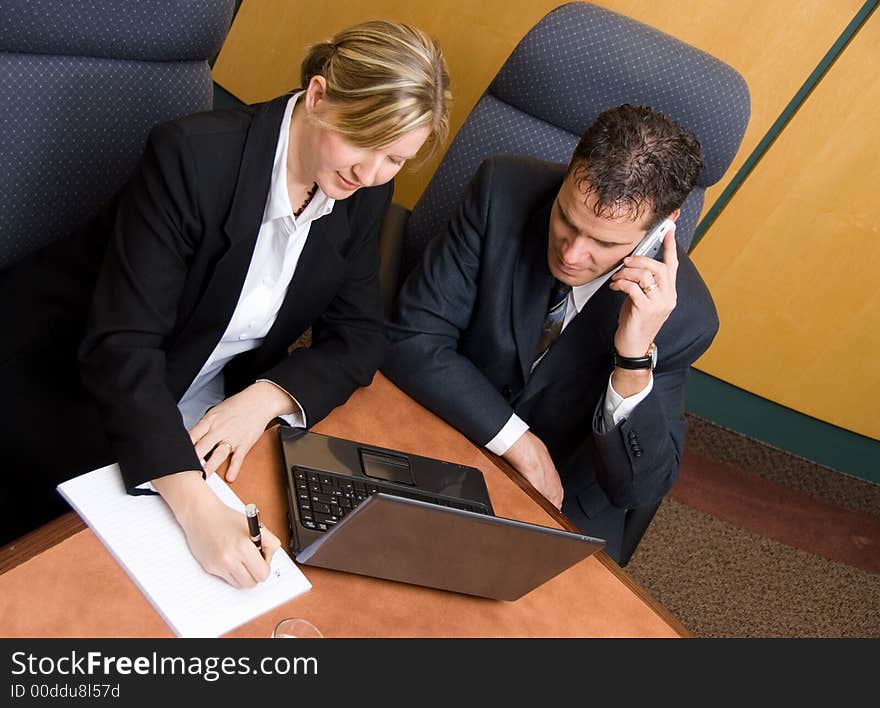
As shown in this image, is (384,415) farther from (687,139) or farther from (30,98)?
(30,98)

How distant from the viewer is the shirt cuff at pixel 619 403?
5.51 feet

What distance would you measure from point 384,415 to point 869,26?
5.58ft

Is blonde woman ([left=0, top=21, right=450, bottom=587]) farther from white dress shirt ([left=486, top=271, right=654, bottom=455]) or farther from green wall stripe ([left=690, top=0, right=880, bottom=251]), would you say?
green wall stripe ([left=690, top=0, right=880, bottom=251])

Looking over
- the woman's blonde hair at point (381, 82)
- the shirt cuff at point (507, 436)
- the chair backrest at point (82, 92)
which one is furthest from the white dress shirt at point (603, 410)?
the chair backrest at point (82, 92)

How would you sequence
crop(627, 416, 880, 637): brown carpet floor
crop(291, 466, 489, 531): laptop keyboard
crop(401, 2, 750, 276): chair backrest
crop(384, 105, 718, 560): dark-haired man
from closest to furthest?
crop(291, 466, 489, 531): laptop keyboard < crop(384, 105, 718, 560): dark-haired man < crop(401, 2, 750, 276): chair backrest < crop(627, 416, 880, 637): brown carpet floor

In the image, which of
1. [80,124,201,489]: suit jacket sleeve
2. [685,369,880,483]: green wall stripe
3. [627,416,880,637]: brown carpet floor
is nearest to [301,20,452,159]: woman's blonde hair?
[80,124,201,489]: suit jacket sleeve

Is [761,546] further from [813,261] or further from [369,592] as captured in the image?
[369,592]

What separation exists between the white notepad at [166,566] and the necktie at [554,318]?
0.80 metres

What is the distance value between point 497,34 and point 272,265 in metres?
1.35

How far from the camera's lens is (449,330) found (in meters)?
1.80

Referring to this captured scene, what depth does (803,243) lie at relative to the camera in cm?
264

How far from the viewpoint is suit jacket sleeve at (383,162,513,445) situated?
63.4 inches
